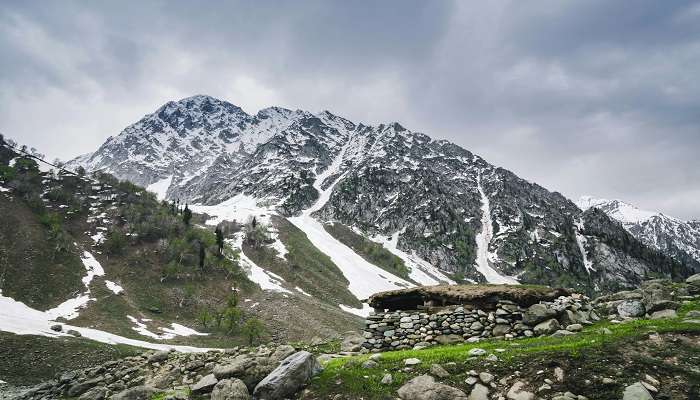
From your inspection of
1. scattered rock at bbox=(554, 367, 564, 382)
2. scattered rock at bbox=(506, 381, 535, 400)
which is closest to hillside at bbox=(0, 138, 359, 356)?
scattered rock at bbox=(506, 381, 535, 400)

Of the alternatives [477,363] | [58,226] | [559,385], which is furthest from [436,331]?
[58,226]

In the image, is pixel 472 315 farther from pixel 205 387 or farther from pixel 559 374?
pixel 205 387

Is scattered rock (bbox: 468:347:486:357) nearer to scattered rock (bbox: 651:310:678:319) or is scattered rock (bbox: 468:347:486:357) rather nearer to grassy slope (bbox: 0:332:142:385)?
scattered rock (bbox: 651:310:678:319)

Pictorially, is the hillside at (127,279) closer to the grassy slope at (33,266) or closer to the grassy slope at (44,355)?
the grassy slope at (33,266)

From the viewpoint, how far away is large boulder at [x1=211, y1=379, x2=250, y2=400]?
1166cm

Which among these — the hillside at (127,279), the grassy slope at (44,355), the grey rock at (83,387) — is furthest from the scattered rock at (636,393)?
the hillside at (127,279)

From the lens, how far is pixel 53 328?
2453 inches

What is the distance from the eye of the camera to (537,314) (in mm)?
15156

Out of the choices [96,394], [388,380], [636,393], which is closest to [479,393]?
[388,380]

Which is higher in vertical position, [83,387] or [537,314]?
[537,314]

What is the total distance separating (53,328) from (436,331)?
71.9 meters

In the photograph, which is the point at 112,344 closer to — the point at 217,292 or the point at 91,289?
the point at 91,289

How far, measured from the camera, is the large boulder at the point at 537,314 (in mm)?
15109

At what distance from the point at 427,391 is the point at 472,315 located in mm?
7090
